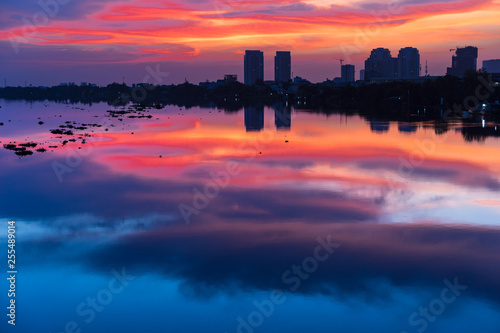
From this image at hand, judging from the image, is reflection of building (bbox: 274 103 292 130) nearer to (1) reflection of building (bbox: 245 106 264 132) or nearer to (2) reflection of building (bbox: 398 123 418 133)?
(1) reflection of building (bbox: 245 106 264 132)

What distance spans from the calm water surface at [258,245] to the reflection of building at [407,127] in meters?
20.9

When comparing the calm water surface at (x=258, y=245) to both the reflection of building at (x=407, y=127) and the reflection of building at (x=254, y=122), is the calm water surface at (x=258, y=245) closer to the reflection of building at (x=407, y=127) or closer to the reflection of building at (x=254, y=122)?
the reflection of building at (x=407, y=127)

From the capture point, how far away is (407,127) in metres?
56.4

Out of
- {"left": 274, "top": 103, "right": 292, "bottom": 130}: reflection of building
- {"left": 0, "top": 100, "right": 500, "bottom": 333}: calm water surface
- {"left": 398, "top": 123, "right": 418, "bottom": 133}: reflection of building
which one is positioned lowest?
{"left": 0, "top": 100, "right": 500, "bottom": 333}: calm water surface

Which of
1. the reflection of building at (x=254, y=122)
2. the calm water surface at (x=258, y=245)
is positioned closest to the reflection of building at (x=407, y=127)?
the reflection of building at (x=254, y=122)

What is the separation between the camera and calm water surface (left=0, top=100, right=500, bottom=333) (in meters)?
12.1

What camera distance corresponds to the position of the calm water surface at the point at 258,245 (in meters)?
12.1

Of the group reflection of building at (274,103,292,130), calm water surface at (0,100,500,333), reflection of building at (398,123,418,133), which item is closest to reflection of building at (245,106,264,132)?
reflection of building at (274,103,292,130)

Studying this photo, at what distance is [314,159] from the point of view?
33.2 m

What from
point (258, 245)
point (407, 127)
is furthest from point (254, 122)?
point (258, 245)

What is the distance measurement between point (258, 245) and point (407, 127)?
147ft

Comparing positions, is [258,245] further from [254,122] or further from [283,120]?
[283,120]

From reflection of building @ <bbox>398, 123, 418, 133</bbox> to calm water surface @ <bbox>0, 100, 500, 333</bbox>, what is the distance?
2087 centimetres

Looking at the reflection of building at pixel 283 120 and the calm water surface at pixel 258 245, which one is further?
the reflection of building at pixel 283 120
